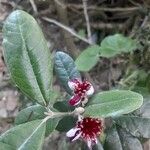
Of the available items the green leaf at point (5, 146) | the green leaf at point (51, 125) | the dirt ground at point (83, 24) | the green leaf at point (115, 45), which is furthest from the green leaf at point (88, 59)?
the green leaf at point (5, 146)

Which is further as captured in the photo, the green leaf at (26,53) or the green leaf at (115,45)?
the green leaf at (115,45)

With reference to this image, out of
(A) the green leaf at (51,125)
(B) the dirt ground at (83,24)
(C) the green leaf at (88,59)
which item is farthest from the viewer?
(B) the dirt ground at (83,24)

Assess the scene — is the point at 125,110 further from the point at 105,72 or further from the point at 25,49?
the point at 105,72

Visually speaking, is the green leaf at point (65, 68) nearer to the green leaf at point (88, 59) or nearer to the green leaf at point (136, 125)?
the green leaf at point (136, 125)

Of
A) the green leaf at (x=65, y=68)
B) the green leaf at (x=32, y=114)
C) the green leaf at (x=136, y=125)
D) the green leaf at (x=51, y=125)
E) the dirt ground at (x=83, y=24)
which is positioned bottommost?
the dirt ground at (x=83, y=24)

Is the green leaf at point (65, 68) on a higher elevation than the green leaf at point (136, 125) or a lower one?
higher

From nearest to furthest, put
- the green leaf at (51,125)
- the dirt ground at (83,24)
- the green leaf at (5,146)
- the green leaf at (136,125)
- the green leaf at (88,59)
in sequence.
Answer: the green leaf at (5,146) → the green leaf at (51,125) → the green leaf at (136,125) → the green leaf at (88,59) → the dirt ground at (83,24)

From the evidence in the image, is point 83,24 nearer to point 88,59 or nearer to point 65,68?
Answer: point 88,59
